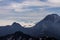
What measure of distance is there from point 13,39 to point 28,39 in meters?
16.6

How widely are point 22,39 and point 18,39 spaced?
6.49 m

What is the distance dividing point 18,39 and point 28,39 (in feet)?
31.4

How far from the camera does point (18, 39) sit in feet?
636

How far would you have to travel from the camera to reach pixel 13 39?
7347 inches

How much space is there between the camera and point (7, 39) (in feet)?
629

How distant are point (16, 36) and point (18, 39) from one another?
5.39 meters

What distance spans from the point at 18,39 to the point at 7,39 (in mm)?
9917

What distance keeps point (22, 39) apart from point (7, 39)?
49.7 ft

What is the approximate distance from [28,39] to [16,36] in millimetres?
11446

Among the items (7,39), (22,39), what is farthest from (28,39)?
(7,39)

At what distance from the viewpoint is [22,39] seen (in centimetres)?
19925

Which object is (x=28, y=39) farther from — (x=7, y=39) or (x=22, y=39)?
(x=7, y=39)

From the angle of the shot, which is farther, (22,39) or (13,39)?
(22,39)
